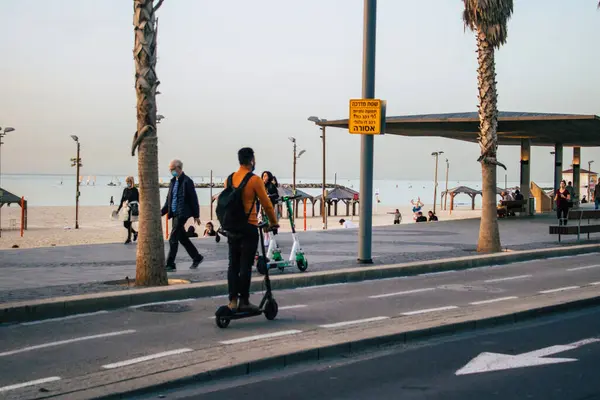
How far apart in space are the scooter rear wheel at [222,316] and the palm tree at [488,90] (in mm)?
9750

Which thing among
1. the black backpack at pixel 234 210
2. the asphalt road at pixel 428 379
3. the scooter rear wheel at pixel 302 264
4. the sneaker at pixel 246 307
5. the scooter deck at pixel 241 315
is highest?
the black backpack at pixel 234 210

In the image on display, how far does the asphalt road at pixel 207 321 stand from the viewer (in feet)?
22.5

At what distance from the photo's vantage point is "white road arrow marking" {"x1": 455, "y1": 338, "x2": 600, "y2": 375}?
678 centimetres

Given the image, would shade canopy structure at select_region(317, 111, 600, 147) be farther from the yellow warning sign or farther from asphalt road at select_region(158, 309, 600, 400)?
asphalt road at select_region(158, 309, 600, 400)

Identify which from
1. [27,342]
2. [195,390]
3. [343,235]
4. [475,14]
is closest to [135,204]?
[343,235]

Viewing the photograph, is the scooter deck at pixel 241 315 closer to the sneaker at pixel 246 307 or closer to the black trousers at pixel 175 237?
the sneaker at pixel 246 307

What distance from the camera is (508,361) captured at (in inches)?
277

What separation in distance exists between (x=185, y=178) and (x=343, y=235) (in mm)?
9484

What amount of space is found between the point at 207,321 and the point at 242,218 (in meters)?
1.35

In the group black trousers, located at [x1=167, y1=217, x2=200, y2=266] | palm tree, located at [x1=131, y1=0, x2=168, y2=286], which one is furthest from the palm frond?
palm tree, located at [x1=131, y1=0, x2=168, y2=286]

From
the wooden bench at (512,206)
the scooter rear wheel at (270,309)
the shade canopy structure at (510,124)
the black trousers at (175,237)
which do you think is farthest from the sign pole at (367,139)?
the wooden bench at (512,206)

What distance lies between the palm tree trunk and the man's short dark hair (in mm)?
9656

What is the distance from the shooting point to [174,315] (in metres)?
9.27

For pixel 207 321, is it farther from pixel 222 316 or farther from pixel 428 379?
pixel 428 379
